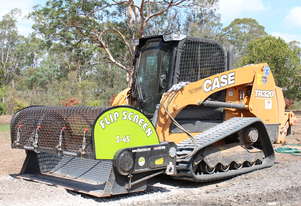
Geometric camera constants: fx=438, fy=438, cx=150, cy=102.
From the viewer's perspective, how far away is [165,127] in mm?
6539

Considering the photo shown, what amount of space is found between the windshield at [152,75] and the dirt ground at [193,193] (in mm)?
1276

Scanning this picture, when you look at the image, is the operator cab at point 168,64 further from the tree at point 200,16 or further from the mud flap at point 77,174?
the tree at point 200,16

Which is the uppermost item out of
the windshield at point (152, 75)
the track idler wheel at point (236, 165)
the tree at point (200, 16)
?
the tree at point (200, 16)

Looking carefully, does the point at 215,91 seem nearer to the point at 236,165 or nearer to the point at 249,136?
the point at 249,136

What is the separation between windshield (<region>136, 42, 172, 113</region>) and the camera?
689cm

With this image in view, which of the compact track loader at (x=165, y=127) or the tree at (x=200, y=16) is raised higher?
the tree at (x=200, y=16)

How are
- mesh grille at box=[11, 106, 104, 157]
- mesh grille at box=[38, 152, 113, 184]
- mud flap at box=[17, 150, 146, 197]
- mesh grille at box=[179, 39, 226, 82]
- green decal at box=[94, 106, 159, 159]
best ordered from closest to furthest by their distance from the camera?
green decal at box=[94, 106, 159, 159]
mud flap at box=[17, 150, 146, 197]
mesh grille at box=[11, 106, 104, 157]
mesh grille at box=[38, 152, 113, 184]
mesh grille at box=[179, 39, 226, 82]

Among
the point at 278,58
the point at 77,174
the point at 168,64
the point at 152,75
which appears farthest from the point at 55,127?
the point at 278,58

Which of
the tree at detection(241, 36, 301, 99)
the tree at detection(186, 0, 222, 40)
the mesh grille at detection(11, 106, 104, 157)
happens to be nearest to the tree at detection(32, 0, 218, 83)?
the tree at detection(186, 0, 222, 40)

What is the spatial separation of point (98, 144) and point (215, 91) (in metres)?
2.48

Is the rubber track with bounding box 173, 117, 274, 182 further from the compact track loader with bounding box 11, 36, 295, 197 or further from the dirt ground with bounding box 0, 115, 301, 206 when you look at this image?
the dirt ground with bounding box 0, 115, 301, 206

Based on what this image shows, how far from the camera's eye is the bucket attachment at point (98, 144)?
5309 millimetres

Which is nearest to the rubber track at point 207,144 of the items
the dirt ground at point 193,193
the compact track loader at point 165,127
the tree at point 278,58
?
the compact track loader at point 165,127

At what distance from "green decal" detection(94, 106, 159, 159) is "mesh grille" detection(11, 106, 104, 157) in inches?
5.7
